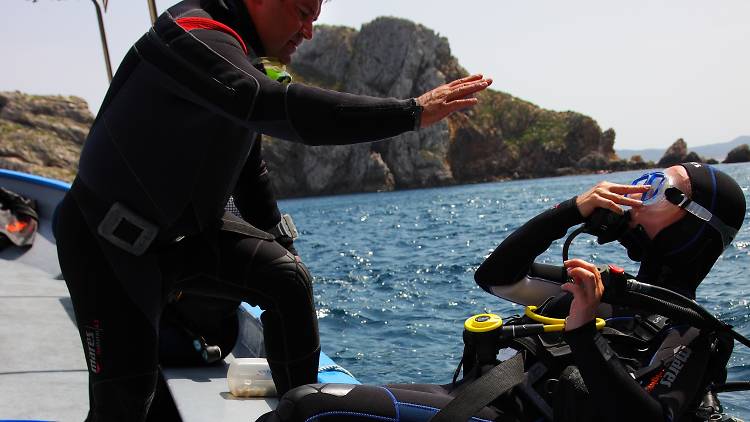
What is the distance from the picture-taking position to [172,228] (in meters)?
2.27

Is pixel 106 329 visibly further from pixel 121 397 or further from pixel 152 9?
pixel 152 9

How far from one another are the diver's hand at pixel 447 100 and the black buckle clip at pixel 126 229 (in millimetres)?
970

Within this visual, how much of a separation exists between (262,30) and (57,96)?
309 ft

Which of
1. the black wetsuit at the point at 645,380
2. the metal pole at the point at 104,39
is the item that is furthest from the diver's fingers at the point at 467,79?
the metal pole at the point at 104,39

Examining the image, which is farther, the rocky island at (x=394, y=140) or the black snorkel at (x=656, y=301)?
the rocky island at (x=394, y=140)

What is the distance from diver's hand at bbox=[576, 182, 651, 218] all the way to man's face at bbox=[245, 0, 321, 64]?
113 cm

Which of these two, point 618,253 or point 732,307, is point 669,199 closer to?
point 732,307

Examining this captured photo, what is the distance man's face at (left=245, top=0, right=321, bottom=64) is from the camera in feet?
7.18

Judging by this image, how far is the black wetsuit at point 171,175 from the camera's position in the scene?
1.90 m

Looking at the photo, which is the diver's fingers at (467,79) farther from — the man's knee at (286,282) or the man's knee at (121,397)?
the man's knee at (121,397)

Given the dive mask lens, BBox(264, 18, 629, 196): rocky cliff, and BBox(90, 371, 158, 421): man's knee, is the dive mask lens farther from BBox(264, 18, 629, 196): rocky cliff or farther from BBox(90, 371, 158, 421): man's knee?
BBox(264, 18, 629, 196): rocky cliff

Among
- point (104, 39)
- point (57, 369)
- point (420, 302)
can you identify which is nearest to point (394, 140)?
point (420, 302)

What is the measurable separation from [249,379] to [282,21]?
1.74 metres

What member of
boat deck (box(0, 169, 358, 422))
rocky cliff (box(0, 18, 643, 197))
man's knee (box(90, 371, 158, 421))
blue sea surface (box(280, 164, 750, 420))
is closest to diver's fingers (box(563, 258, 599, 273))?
man's knee (box(90, 371, 158, 421))
